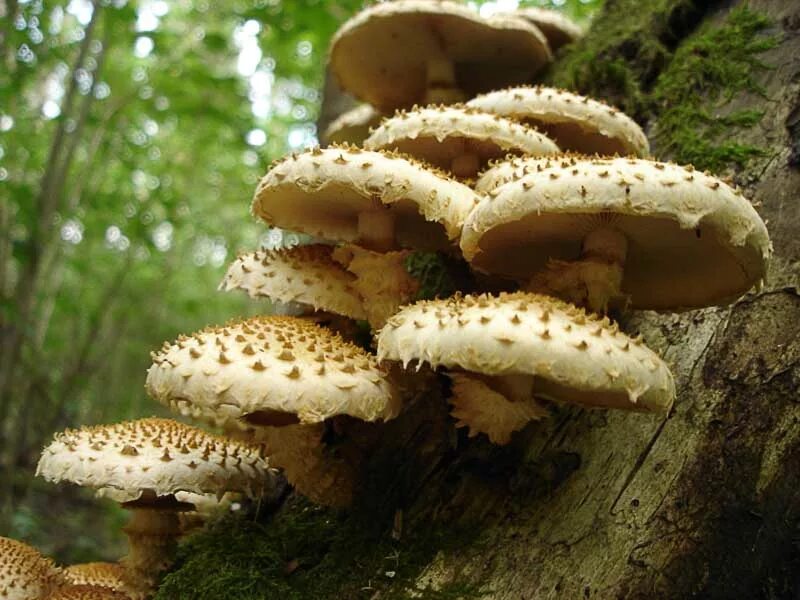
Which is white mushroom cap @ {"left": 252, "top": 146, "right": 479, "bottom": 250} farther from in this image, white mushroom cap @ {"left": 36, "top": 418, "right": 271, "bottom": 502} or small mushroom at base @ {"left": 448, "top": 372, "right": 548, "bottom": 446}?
white mushroom cap @ {"left": 36, "top": 418, "right": 271, "bottom": 502}

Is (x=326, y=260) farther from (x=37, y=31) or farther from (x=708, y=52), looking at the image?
(x=37, y=31)

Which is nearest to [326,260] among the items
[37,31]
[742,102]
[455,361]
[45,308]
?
[455,361]

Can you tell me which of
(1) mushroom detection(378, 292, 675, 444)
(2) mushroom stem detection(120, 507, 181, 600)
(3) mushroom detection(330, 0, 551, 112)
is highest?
(3) mushroom detection(330, 0, 551, 112)

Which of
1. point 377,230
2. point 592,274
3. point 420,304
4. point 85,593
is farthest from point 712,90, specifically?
point 85,593

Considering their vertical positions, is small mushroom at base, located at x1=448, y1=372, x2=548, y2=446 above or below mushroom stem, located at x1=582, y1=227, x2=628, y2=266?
below

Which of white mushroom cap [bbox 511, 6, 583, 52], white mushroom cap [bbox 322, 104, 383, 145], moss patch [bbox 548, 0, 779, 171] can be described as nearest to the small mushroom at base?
moss patch [bbox 548, 0, 779, 171]
